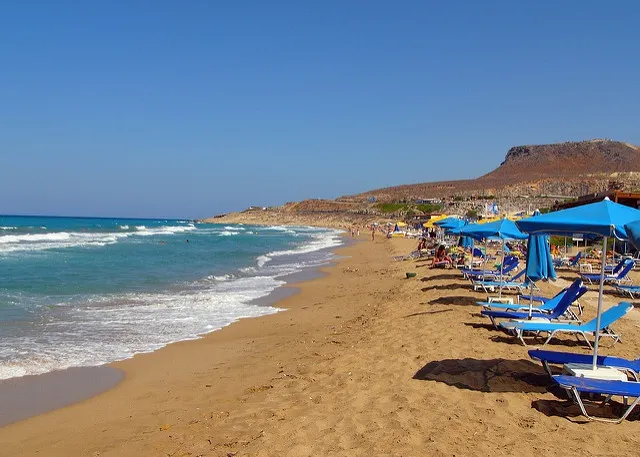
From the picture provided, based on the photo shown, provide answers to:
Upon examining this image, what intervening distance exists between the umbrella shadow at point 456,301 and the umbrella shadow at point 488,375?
13.0ft

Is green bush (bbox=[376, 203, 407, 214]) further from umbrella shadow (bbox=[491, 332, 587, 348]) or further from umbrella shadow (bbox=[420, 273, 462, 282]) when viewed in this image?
umbrella shadow (bbox=[491, 332, 587, 348])

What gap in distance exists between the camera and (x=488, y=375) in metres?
5.70

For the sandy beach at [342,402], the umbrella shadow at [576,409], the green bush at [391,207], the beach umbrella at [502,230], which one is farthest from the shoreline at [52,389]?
the green bush at [391,207]

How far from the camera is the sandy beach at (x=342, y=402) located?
4223 millimetres

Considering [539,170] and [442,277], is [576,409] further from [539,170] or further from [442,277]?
[539,170]

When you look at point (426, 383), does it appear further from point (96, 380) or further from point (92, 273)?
point (92, 273)

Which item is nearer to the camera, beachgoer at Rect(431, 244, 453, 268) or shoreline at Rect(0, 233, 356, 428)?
shoreline at Rect(0, 233, 356, 428)

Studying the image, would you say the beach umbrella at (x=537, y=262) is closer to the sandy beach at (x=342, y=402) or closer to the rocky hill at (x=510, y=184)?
the sandy beach at (x=342, y=402)

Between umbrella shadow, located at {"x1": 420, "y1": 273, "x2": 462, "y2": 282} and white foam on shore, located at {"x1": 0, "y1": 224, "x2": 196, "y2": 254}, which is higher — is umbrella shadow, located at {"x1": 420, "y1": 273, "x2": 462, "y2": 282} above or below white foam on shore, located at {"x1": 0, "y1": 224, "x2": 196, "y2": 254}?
above

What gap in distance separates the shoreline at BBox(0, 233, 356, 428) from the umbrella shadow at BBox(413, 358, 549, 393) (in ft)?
12.3

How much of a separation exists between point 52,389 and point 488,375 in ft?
15.9

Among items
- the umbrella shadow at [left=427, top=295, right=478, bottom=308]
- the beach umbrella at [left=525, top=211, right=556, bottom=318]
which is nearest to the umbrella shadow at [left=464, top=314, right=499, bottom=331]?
the beach umbrella at [left=525, top=211, right=556, bottom=318]

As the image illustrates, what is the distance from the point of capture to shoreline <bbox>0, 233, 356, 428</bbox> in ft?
19.2

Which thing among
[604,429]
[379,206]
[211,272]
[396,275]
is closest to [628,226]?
[604,429]
